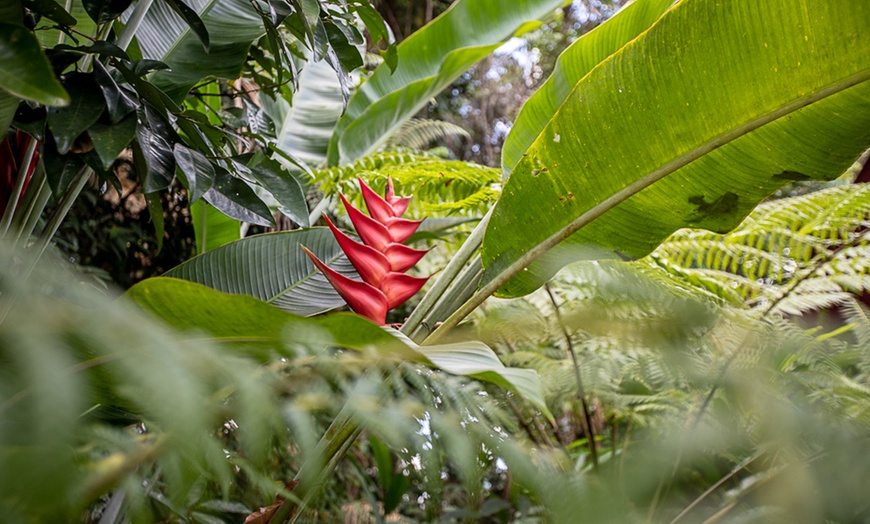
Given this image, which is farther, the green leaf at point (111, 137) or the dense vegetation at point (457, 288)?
the green leaf at point (111, 137)

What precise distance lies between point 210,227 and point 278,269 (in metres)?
0.34

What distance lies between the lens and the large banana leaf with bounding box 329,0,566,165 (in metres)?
1.58

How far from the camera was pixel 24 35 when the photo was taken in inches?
16.3

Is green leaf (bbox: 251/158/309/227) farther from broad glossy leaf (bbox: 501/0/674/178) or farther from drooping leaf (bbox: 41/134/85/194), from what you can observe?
broad glossy leaf (bbox: 501/0/674/178)

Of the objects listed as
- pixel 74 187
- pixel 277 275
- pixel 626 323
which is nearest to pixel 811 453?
pixel 626 323

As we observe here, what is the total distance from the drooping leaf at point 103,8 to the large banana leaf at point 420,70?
91cm

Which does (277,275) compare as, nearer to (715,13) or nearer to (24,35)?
(24,35)

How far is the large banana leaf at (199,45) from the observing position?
1.00 metres

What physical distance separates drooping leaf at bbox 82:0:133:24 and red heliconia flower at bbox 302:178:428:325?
331mm

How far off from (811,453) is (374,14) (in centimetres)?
79

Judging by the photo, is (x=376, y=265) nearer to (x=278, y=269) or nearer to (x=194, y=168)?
(x=194, y=168)

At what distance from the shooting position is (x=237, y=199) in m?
A: 0.74

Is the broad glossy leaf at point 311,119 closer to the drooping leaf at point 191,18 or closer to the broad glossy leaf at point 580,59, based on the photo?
the broad glossy leaf at point 580,59

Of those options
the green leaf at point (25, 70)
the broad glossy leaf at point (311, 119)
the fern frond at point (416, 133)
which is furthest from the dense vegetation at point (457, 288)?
the fern frond at point (416, 133)
